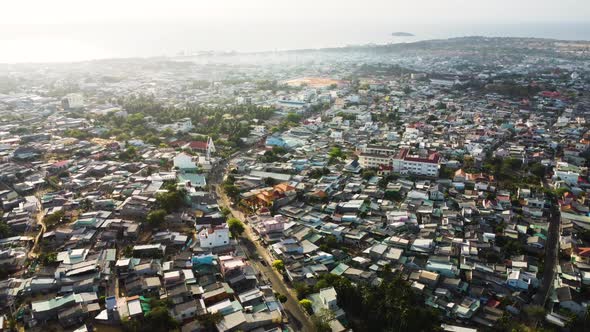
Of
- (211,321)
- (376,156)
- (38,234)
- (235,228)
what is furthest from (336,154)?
(38,234)

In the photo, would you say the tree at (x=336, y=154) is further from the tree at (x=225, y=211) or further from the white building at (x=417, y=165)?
the tree at (x=225, y=211)

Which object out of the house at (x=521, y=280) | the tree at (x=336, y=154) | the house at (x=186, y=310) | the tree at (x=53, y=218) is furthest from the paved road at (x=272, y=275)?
the tree at (x=336, y=154)

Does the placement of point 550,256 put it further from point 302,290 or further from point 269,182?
A: point 269,182

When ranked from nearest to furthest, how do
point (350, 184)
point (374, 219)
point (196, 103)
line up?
1. point (374, 219)
2. point (350, 184)
3. point (196, 103)

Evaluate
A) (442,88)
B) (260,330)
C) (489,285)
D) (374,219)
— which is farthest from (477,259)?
(442,88)

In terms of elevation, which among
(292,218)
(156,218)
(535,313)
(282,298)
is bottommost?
(535,313)

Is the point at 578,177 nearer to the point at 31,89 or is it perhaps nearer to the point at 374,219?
the point at 374,219
